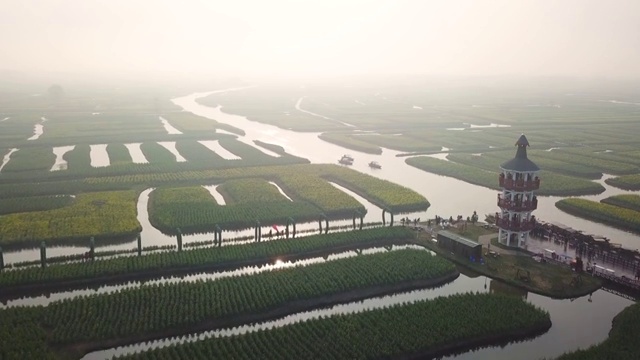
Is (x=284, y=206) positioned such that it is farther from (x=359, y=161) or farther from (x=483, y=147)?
(x=483, y=147)

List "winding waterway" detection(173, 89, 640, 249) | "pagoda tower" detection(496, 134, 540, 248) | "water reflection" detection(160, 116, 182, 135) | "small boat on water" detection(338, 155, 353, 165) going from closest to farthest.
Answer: "pagoda tower" detection(496, 134, 540, 248) → "winding waterway" detection(173, 89, 640, 249) → "small boat on water" detection(338, 155, 353, 165) → "water reflection" detection(160, 116, 182, 135)

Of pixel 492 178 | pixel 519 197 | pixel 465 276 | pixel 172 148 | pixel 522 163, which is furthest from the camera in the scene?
pixel 172 148

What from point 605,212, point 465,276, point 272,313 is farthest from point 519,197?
point 272,313

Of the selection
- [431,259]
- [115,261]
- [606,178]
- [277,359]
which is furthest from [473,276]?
[606,178]

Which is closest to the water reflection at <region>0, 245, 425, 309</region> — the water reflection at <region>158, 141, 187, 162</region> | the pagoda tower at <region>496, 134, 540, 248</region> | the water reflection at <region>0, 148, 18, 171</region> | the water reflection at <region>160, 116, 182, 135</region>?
the pagoda tower at <region>496, 134, 540, 248</region>

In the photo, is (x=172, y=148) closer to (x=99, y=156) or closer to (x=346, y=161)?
(x=99, y=156)

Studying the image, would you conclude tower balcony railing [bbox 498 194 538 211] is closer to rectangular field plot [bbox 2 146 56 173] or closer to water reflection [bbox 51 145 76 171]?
water reflection [bbox 51 145 76 171]

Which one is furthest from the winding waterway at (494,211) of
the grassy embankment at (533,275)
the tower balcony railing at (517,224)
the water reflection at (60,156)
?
the water reflection at (60,156)
